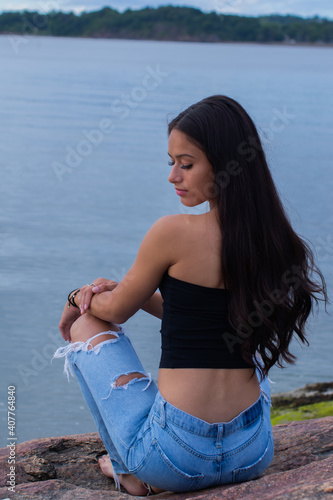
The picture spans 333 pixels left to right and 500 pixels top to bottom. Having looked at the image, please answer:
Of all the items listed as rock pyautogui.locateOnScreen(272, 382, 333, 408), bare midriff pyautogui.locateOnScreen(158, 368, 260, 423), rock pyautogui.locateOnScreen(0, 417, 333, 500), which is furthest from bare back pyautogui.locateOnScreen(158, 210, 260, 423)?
rock pyautogui.locateOnScreen(272, 382, 333, 408)

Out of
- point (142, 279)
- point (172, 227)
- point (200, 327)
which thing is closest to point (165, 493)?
point (200, 327)

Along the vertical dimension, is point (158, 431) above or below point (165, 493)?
above

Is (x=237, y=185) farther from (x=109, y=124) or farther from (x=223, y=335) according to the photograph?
(x=109, y=124)

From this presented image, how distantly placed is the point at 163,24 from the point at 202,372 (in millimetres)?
63573

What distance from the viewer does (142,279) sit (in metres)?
2.45

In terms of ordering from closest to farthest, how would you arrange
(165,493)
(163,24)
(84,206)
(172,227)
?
(172,227)
(165,493)
(84,206)
(163,24)

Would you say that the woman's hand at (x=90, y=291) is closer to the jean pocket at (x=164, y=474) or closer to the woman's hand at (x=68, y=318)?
the woman's hand at (x=68, y=318)

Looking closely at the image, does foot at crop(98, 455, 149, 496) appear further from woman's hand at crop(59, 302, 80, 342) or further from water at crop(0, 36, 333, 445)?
water at crop(0, 36, 333, 445)

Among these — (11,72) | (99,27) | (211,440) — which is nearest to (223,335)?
(211,440)

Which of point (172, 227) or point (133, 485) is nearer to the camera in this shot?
point (172, 227)

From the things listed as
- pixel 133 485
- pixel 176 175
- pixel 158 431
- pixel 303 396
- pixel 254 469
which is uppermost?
pixel 176 175

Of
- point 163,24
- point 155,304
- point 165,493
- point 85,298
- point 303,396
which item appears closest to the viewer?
point 165,493

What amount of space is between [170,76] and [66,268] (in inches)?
1384

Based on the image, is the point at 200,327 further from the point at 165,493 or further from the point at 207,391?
the point at 165,493
